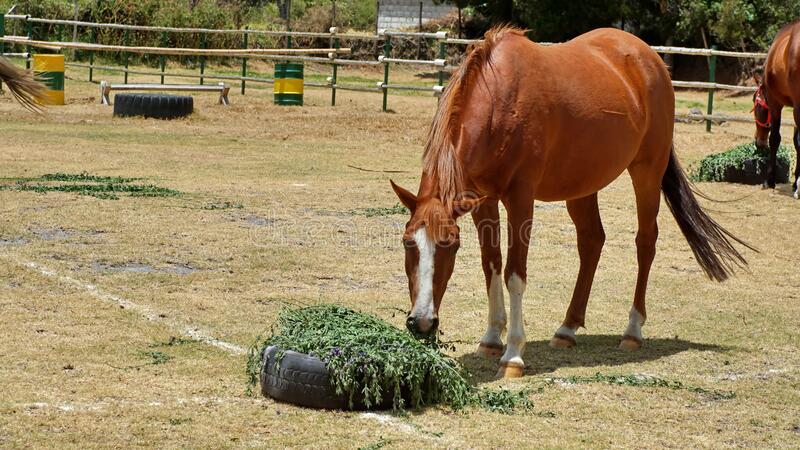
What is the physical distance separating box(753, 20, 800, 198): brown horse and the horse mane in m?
8.74

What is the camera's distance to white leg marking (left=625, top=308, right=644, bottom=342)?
23.3ft

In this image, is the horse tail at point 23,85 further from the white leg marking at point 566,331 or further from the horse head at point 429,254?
the white leg marking at point 566,331

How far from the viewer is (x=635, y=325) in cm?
712

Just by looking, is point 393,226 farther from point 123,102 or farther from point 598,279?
point 123,102

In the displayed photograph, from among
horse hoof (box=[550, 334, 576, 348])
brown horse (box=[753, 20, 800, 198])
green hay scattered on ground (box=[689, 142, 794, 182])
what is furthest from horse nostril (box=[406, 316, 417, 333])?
green hay scattered on ground (box=[689, 142, 794, 182])

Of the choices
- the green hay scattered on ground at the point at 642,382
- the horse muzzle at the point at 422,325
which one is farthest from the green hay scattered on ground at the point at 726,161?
the horse muzzle at the point at 422,325

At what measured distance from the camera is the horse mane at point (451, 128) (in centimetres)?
576

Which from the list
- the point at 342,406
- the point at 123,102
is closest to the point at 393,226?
the point at 342,406

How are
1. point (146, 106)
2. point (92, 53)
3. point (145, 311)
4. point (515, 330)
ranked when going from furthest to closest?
point (92, 53)
point (146, 106)
point (145, 311)
point (515, 330)

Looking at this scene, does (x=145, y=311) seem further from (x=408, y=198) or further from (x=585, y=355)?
(x=585, y=355)

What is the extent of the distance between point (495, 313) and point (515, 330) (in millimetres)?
398

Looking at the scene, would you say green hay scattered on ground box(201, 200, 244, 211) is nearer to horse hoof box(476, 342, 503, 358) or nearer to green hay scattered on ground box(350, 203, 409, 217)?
green hay scattered on ground box(350, 203, 409, 217)

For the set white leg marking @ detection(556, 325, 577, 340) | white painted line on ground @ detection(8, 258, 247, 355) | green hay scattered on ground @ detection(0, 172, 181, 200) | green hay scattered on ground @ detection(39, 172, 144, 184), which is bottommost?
white painted line on ground @ detection(8, 258, 247, 355)

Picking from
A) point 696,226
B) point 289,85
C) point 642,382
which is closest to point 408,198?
point 642,382
